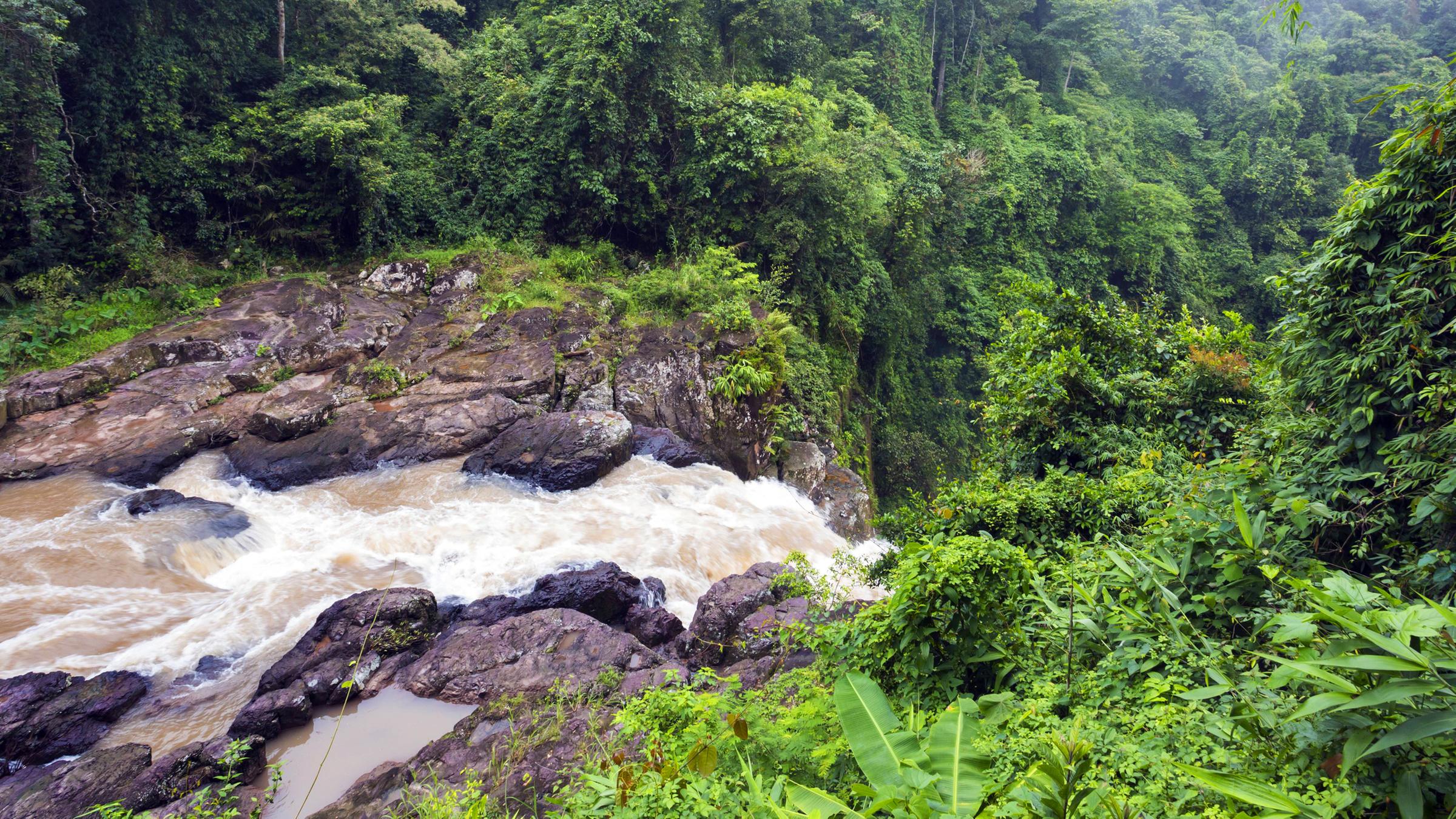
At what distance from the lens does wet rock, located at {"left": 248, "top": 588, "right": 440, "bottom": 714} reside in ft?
18.8

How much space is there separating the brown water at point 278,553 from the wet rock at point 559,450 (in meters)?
0.26

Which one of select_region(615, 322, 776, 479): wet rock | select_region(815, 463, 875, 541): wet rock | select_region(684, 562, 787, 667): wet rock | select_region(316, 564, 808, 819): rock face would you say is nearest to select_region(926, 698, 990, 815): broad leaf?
select_region(316, 564, 808, 819): rock face

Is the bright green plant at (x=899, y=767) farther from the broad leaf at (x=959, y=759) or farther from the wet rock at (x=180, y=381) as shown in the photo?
the wet rock at (x=180, y=381)

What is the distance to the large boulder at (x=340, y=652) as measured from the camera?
543 cm

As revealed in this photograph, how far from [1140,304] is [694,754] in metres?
27.2

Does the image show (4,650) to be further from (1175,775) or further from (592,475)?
(1175,775)

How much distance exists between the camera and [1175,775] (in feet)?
6.84

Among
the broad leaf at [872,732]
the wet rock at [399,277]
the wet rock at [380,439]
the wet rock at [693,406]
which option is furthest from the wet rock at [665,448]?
the broad leaf at [872,732]

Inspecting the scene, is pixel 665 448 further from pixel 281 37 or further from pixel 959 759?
pixel 281 37

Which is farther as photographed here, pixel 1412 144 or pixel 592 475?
pixel 592 475

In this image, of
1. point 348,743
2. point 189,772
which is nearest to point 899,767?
point 348,743

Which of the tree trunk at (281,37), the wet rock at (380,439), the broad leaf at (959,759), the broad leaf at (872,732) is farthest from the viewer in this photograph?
the tree trunk at (281,37)

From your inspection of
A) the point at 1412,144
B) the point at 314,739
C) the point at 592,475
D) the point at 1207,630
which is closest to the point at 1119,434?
the point at 1412,144

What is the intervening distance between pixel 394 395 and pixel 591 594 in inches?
240
